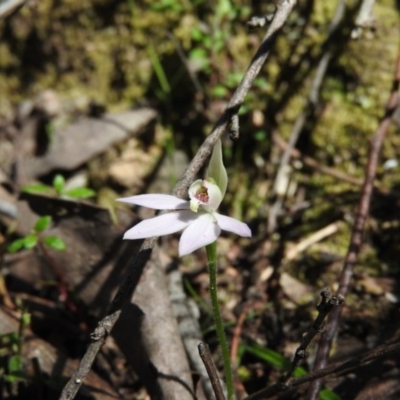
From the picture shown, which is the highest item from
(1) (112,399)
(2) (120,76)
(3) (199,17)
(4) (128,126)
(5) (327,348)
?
(3) (199,17)

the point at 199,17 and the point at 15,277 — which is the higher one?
the point at 199,17

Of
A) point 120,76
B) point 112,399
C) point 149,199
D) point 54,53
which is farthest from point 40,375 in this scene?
point 54,53

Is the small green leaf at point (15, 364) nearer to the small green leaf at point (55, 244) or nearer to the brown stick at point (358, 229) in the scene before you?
the small green leaf at point (55, 244)

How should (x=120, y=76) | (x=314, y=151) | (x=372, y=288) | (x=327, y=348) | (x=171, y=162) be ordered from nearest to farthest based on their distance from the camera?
(x=327, y=348) < (x=372, y=288) < (x=314, y=151) < (x=171, y=162) < (x=120, y=76)

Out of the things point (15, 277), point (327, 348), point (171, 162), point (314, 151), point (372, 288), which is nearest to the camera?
point (327, 348)

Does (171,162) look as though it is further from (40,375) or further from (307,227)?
(40,375)

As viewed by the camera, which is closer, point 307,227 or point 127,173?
point 307,227
